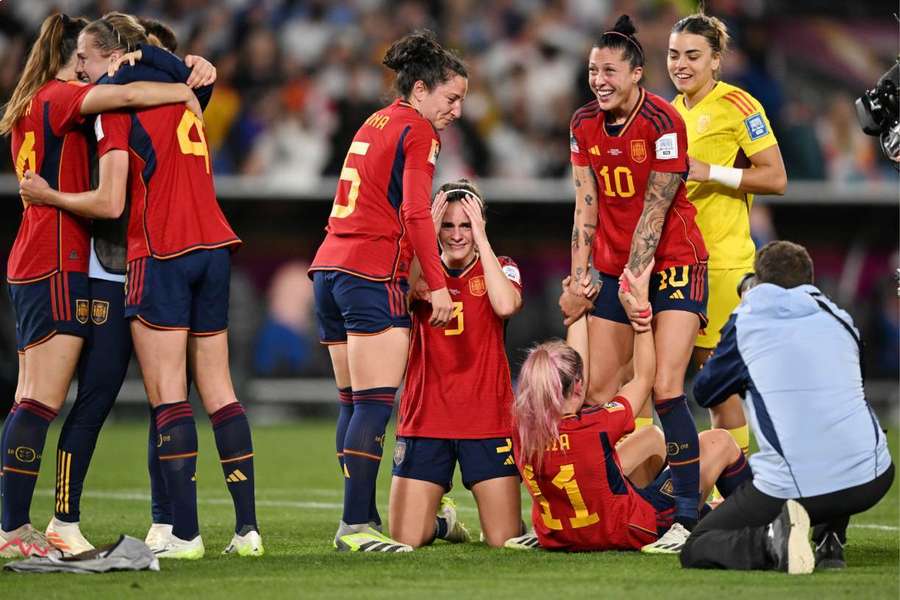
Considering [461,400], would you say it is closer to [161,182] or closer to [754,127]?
[161,182]

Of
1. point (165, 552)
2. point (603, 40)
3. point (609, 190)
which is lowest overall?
point (165, 552)

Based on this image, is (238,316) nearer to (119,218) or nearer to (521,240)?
(521,240)

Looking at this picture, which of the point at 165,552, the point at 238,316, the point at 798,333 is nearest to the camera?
the point at 798,333

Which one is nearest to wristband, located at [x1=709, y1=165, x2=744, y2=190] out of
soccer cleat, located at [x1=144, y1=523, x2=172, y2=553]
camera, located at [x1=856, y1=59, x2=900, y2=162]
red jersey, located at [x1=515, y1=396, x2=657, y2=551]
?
camera, located at [x1=856, y1=59, x2=900, y2=162]

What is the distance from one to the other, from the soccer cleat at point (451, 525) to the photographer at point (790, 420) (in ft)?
4.87

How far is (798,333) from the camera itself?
16.9 feet

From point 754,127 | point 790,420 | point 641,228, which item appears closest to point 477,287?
point 641,228

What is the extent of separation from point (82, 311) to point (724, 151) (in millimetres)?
3318

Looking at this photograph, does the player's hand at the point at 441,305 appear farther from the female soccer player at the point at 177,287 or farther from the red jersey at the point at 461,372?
the female soccer player at the point at 177,287

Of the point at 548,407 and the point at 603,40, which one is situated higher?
the point at 603,40

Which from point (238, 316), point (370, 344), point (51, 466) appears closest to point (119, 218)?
point (370, 344)

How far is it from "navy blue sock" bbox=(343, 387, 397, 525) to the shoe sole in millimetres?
1822

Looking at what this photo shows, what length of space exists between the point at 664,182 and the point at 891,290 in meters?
9.41

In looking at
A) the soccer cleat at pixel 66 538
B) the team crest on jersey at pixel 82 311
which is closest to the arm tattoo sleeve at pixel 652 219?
the team crest on jersey at pixel 82 311
